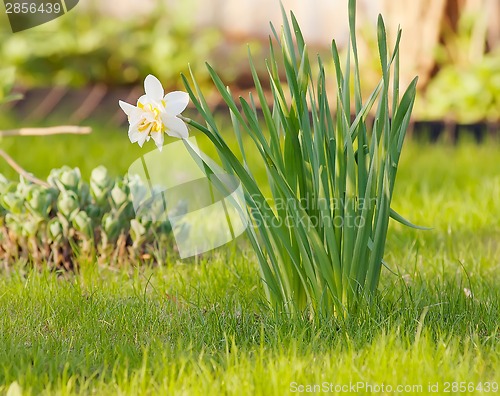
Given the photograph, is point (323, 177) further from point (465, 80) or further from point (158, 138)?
point (465, 80)

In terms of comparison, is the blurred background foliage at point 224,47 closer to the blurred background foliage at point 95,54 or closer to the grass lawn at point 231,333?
the blurred background foliage at point 95,54

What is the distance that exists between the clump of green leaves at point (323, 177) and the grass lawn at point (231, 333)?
126mm

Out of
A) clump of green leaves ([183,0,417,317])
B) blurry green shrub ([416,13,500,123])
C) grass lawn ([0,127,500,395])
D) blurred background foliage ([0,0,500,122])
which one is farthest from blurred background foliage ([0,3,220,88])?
clump of green leaves ([183,0,417,317])

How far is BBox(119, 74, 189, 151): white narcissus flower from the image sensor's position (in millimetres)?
1887

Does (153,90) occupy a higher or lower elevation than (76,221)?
higher

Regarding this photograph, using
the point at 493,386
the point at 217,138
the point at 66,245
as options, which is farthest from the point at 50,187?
the point at 493,386

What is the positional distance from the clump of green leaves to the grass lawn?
13 centimetres

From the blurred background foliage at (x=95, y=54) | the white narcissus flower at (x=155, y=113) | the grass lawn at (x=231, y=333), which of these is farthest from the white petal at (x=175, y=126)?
the blurred background foliage at (x=95, y=54)

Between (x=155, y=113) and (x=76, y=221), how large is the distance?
915mm

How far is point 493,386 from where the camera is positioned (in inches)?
66.6

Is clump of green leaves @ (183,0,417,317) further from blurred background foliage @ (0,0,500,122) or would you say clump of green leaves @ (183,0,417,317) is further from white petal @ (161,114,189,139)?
blurred background foliage @ (0,0,500,122)

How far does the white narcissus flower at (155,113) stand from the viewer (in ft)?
6.19

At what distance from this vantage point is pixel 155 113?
1887 millimetres

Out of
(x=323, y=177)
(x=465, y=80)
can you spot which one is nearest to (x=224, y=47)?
(x=465, y=80)
